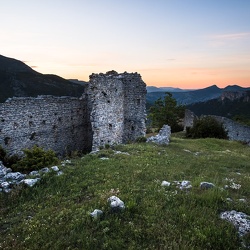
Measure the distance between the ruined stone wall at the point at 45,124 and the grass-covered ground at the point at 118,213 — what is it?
814 centimetres

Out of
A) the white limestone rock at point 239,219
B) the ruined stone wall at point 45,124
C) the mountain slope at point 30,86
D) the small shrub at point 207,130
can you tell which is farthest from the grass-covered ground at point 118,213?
the mountain slope at point 30,86

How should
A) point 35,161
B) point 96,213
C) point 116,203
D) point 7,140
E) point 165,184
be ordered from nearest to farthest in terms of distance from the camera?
1. point 96,213
2. point 116,203
3. point 165,184
4. point 35,161
5. point 7,140

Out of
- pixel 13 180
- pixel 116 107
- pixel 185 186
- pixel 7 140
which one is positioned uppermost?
pixel 116 107

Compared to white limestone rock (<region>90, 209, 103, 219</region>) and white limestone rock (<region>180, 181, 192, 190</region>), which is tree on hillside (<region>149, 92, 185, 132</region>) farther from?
white limestone rock (<region>90, 209, 103, 219</region>)

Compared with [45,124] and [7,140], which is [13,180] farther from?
[45,124]

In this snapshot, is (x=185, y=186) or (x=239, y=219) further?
(x=185, y=186)

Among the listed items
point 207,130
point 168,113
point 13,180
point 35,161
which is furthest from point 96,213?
point 168,113

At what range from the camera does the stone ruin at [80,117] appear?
18844 mm

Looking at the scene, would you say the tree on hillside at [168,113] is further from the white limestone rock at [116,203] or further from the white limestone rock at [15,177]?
the white limestone rock at [116,203]

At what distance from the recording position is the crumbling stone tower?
2175 cm

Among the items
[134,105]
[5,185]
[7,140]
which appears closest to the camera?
[5,185]

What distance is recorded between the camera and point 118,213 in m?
7.54

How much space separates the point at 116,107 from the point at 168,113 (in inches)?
1252

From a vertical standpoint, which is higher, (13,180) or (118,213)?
(118,213)
